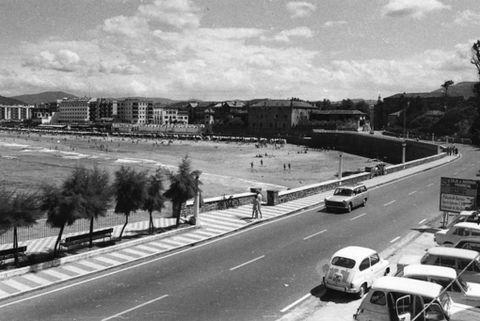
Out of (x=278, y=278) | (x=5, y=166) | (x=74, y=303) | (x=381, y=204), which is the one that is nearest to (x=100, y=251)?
(x=74, y=303)

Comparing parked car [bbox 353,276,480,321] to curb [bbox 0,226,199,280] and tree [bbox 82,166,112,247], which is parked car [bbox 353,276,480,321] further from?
tree [bbox 82,166,112,247]

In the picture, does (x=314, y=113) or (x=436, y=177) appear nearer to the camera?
(x=436, y=177)

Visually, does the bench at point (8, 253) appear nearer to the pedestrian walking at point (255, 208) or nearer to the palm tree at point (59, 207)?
the palm tree at point (59, 207)

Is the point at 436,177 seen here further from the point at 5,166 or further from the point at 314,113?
the point at 314,113

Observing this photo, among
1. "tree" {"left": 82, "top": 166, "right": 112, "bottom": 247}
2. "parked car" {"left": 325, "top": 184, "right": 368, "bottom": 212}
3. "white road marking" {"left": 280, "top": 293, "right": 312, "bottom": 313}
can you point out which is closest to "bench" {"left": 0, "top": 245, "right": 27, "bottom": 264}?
"tree" {"left": 82, "top": 166, "right": 112, "bottom": 247}

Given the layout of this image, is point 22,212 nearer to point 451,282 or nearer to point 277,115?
point 451,282

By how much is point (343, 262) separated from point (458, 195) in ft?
36.0

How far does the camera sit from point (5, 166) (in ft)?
226

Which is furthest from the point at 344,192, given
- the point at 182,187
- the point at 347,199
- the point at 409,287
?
the point at 409,287

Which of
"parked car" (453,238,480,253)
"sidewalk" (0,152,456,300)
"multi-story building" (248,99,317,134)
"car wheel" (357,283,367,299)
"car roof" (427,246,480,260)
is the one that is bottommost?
"sidewalk" (0,152,456,300)

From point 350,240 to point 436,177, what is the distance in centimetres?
2519

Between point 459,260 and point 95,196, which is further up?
point 95,196

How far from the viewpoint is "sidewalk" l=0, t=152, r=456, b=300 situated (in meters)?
15.0

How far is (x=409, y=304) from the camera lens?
9.68m
